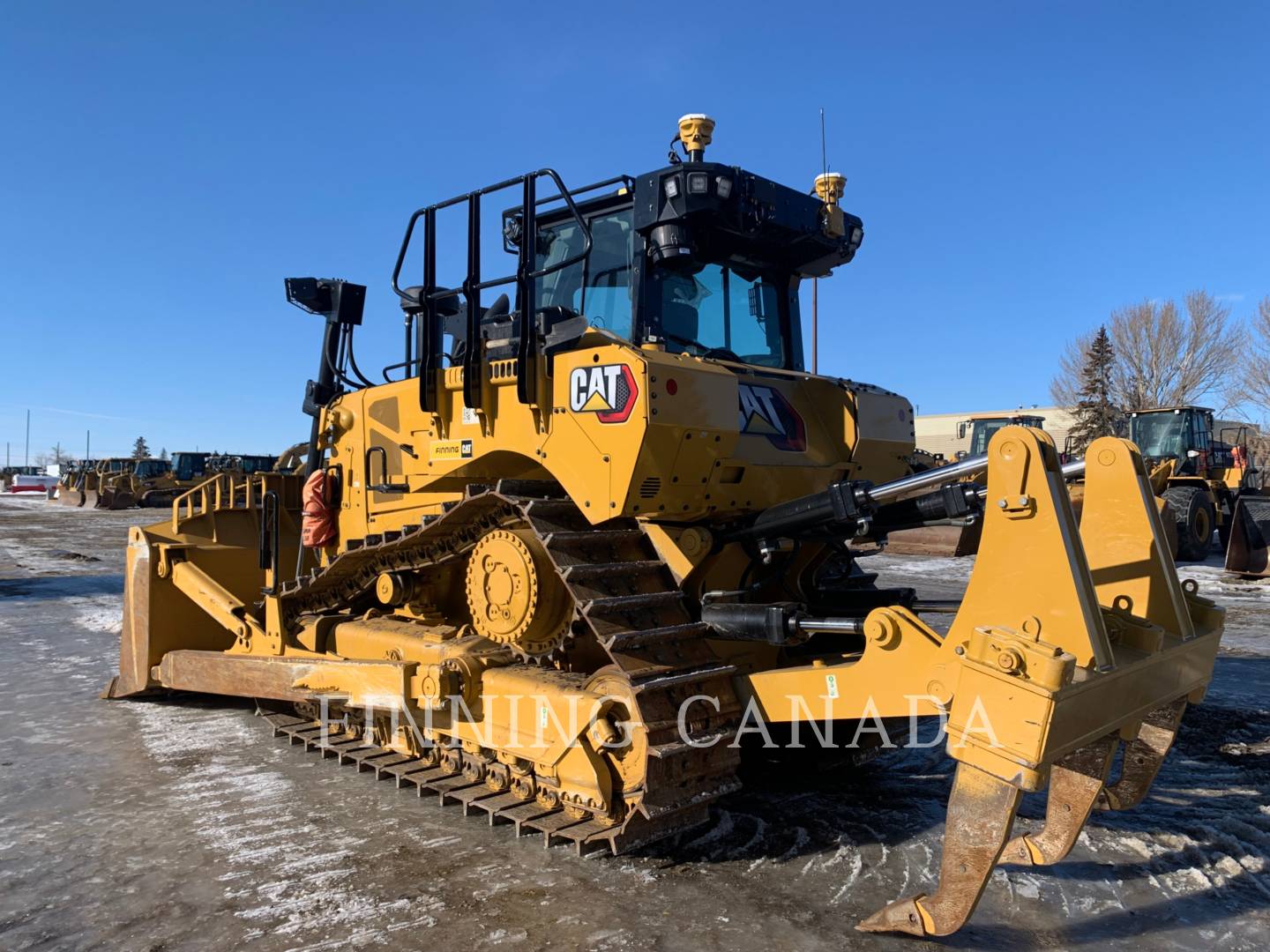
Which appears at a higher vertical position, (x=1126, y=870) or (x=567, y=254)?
(x=567, y=254)

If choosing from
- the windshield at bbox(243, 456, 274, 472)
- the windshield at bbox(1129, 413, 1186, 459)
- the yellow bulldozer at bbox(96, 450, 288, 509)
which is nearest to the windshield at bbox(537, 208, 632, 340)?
the windshield at bbox(1129, 413, 1186, 459)

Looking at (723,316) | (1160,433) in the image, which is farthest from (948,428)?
(723,316)

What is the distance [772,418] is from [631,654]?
154 cm

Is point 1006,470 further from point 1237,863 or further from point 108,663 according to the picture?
point 108,663

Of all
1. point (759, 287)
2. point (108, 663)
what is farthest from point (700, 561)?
point (108, 663)

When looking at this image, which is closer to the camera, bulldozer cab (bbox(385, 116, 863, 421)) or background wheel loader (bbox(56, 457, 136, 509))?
bulldozer cab (bbox(385, 116, 863, 421))

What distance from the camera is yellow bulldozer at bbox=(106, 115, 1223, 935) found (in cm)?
326

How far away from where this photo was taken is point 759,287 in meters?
5.77

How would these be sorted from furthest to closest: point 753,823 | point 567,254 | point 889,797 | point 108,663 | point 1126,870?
point 108,663 → point 567,254 → point 889,797 → point 753,823 → point 1126,870

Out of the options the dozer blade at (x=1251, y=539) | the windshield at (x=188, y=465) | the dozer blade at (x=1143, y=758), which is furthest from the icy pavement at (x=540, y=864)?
the windshield at (x=188, y=465)

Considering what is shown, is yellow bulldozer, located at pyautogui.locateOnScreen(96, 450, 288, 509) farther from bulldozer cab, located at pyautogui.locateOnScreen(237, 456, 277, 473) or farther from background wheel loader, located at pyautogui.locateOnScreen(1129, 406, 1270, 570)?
background wheel loader, located at pyautogui.locateOnScreen(1129, 406, 1270, 570)

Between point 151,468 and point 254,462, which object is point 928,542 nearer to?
point 254,462

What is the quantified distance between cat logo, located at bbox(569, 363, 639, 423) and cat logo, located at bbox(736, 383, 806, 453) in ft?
2.13

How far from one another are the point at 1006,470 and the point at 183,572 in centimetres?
621
